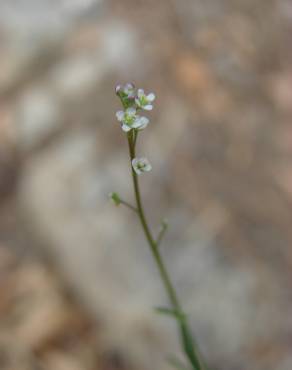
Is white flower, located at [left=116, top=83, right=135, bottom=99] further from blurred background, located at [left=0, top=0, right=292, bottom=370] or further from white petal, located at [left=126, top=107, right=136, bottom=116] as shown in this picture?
blurred background, located at [left=0, top=0, right=292, bottom=370]

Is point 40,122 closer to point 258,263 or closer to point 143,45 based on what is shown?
point 143,45

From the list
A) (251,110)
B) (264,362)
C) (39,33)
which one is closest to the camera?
(264,362)

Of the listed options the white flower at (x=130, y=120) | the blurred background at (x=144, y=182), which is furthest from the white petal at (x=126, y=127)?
the blurred background at (x=144, y=182)

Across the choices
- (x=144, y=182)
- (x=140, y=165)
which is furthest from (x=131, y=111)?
(x=144, y=182)

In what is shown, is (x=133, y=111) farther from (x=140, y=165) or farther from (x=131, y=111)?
(x=140, y=165)

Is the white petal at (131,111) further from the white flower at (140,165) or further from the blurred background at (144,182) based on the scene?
the blurred background at (144,182)

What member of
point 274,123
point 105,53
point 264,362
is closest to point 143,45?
point 105,53
